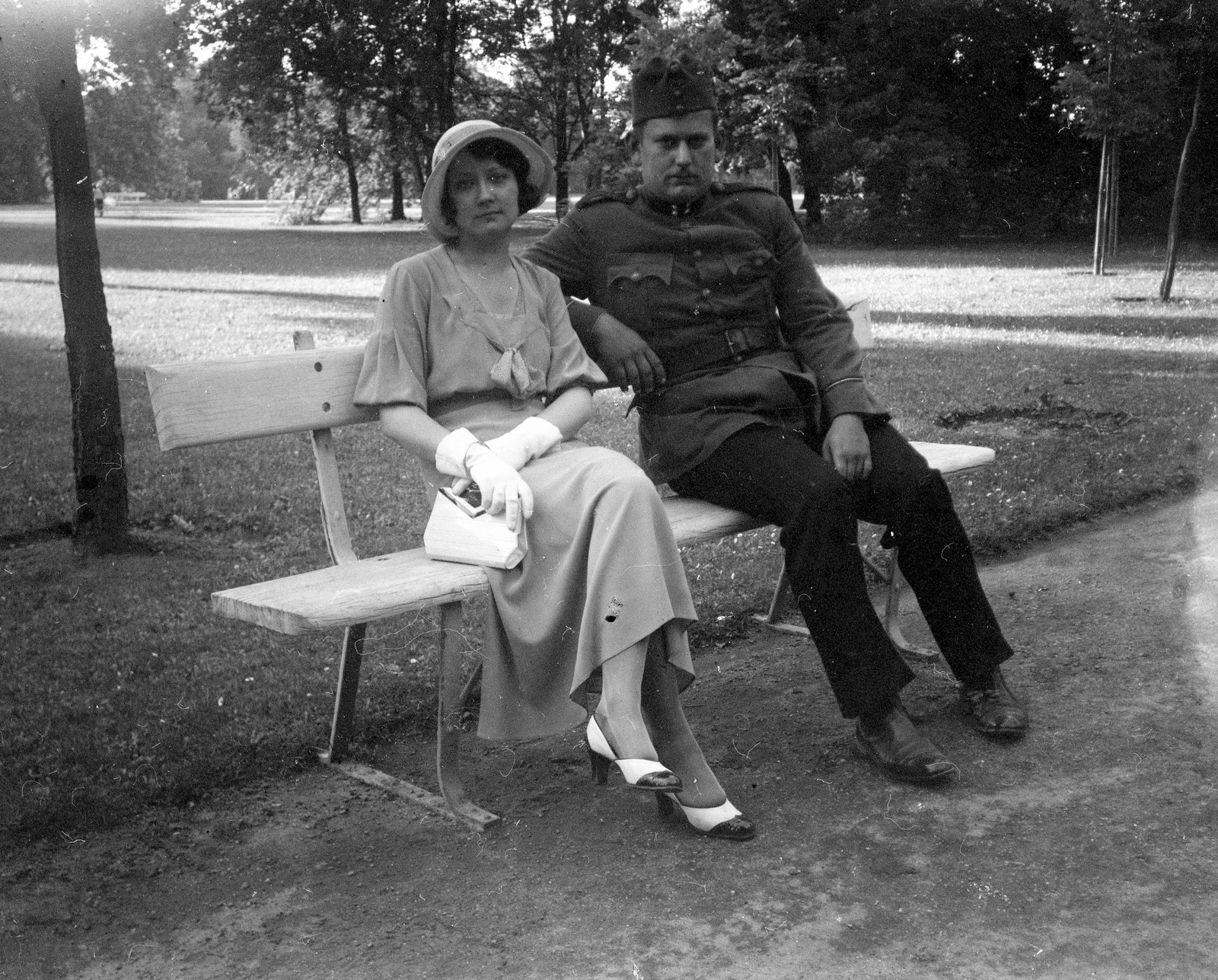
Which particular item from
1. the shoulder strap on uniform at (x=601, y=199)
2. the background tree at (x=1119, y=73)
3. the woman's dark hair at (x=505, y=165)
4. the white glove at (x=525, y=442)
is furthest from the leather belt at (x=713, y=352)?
the background tree at (x=1119, y=73)

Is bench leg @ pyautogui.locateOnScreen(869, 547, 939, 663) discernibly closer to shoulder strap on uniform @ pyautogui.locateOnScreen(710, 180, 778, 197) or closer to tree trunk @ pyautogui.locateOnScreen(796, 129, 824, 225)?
shoulder strap on uniform @ pyautogui.locateOnScreen(710, 180, 778, 197)

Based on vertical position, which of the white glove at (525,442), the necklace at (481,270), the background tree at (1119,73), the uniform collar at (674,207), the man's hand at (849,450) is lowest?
the man's hand at (849,450)

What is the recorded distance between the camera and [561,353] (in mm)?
3816

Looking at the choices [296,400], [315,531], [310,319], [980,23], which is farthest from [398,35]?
[296,400]

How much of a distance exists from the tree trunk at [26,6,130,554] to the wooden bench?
1.83m

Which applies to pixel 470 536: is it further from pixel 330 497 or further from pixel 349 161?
pixel 349 161

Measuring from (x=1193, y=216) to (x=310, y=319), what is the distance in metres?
20.7

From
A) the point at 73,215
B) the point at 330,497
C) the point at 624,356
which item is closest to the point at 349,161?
the point at 73,215

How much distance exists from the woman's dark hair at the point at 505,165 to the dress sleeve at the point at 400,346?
0.19m

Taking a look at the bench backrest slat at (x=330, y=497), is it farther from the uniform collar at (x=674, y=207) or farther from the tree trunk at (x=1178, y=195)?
the tree trunk at (x=1178, y=195)

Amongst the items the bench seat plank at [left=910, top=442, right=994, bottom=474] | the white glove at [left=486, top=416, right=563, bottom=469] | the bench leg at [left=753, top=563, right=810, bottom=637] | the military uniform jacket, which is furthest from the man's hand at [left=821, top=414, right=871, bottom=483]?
the bench leg at [left=753, top=563, right=810, bottom=637]

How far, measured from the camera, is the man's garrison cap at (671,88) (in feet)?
13.3

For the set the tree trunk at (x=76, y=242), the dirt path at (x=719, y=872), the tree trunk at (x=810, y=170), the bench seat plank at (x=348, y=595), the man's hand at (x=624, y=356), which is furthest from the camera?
the tree trunk at (x=810, y=170)

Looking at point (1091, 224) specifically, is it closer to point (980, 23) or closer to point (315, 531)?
point (980, 23)
